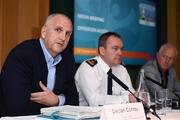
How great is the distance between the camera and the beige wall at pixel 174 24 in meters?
4.85

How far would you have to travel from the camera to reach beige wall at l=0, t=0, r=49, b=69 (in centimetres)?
281

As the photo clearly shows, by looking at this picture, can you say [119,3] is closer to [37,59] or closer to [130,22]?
[130,22]

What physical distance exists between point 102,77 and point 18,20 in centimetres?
91

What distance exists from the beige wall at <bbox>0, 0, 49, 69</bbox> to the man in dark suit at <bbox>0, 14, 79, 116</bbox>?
645mm

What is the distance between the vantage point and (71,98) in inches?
91.6

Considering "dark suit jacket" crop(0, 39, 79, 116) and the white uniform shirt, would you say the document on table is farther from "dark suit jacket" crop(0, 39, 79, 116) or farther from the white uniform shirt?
the white uniform shirt

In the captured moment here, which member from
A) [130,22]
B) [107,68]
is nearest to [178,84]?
[130,22]

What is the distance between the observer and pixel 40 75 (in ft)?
6.95

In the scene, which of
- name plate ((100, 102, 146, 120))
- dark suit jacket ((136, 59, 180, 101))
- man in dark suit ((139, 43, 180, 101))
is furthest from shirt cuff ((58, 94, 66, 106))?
man in dark suit ((139, 43, 180, 101))

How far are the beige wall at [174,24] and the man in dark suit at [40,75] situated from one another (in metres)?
2.81

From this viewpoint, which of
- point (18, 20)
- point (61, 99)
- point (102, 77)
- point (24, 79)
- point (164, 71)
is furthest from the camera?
point (164, 71)

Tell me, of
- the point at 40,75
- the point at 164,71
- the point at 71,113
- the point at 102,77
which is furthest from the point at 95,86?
the point at 164,71

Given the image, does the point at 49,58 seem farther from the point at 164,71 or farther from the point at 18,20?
the point at 164,71

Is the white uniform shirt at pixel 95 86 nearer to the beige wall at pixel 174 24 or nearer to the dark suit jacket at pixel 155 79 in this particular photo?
the dark suit jacket at pixel 155 79
